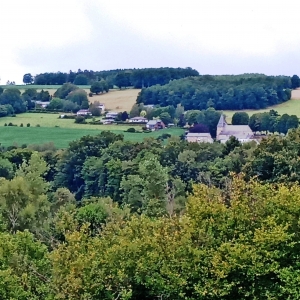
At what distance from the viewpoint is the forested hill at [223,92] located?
130 m

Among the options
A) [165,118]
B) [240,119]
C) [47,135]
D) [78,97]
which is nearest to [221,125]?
[240,119]

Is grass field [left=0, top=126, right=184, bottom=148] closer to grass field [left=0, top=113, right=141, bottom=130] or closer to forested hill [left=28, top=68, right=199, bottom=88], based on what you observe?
grass field [left=0, top=113, right=141, bottom=130]

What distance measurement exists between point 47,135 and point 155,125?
67.3 feet

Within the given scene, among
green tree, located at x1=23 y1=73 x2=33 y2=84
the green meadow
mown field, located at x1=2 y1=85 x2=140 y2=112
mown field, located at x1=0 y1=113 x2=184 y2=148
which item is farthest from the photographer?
green tree, located at x1=23 y1=73 x2=33 y2=84

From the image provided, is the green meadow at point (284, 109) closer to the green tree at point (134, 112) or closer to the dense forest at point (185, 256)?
the green tree at point (134, 112)

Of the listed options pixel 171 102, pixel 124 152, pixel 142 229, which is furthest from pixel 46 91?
pixel 142 229

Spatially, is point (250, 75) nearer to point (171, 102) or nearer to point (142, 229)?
point (171, 102)

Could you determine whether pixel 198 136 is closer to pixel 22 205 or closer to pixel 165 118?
pixel 165 118

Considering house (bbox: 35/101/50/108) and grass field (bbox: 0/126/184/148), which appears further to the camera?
house (bbox: 35/101/50/108)

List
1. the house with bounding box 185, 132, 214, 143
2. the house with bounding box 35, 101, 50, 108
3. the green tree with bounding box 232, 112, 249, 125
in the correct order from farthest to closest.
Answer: the house with bounding box 35, 101, 50, 108 → the green tree with bounding box 232, 112, 249, 125 → the house with bounding box 185, 132, 214, 143

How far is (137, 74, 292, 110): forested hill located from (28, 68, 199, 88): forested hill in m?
11.1

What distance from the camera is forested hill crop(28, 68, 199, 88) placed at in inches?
6197

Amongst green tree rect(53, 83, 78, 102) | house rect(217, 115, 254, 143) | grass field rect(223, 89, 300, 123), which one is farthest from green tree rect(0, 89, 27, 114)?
grass field rect(223, 89, 300, 123)

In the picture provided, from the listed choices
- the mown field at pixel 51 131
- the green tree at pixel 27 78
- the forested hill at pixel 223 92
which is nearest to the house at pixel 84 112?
the mown field at pixel 51 131
